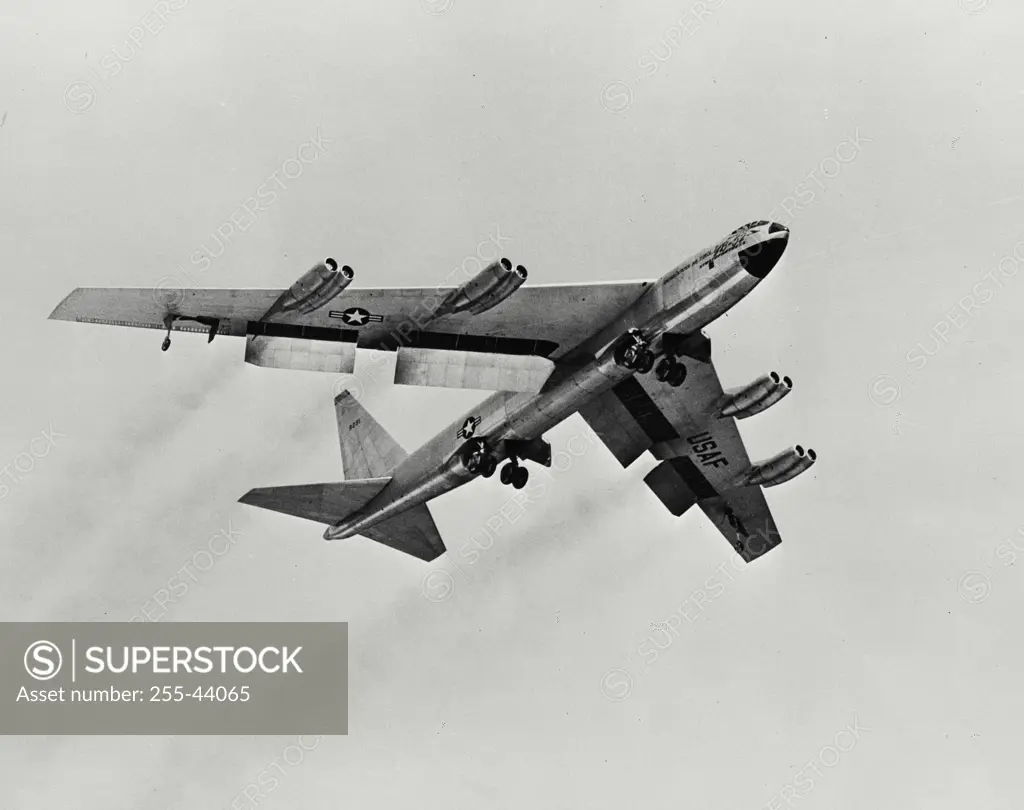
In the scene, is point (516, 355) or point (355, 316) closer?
point (355, 316)

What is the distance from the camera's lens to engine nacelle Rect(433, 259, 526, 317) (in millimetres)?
33312

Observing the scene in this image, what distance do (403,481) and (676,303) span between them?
38.6 feet

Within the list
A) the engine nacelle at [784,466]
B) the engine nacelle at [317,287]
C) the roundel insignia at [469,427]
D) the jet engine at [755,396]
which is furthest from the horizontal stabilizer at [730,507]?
the engine nacelle at [317,287]

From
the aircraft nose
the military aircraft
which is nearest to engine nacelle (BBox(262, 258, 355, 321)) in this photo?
the military aircraft

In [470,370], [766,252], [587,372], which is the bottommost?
[470,370]

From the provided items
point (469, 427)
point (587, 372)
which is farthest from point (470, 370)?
point (587, 372)

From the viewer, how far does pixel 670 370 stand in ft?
119

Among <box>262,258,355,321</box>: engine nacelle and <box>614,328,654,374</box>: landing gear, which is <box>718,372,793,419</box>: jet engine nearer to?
<box>614,328,654,374</box>: landing gear

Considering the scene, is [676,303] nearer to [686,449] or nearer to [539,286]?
[539,286]

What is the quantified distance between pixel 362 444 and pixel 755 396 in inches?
583

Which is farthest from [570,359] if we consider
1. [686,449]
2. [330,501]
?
[330,501]

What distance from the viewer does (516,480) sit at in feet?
131

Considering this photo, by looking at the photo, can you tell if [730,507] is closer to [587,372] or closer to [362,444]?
[587,372]

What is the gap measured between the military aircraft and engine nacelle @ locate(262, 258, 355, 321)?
0.04 meters
